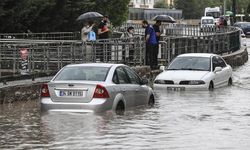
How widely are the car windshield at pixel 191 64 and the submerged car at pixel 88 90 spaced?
7.81 metres

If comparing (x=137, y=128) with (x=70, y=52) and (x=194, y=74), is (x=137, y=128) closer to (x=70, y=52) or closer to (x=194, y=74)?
(x=194, y=74)

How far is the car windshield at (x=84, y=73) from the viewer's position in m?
14.6

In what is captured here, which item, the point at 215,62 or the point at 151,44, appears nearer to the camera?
the point at 215,62

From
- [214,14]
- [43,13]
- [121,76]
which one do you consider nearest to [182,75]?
[121,76]

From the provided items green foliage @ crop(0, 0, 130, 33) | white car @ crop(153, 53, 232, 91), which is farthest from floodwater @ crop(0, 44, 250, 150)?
green foliage @ crop(0, 0, 130, 33)

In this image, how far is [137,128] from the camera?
1299 centimetres

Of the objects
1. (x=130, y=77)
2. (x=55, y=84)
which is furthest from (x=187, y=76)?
(x=55, y=84)

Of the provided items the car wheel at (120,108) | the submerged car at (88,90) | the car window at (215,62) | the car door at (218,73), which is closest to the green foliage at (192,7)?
the car door at (218,73)

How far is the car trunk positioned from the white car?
25.7 feet

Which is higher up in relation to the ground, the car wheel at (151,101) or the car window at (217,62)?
the car window at (217,62)

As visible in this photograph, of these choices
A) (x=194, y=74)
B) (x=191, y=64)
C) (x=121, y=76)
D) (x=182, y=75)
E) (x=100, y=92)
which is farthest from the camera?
(x=191, y=64)

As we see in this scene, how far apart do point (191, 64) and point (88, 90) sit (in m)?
9.69

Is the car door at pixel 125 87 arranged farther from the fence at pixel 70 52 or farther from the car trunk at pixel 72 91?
the fence at pixel 70 52

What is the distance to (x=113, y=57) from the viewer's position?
25344 mm
